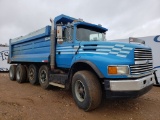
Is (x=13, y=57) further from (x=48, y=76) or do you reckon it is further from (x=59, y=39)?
(x=59, y=39)

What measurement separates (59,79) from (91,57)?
195 centimetres

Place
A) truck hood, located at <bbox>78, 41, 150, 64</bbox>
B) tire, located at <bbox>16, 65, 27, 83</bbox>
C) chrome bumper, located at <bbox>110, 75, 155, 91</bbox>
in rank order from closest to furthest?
→ chrome bumper, located at <bbox>110, 75, 155, 91</bbox>
truck hood, located at <bbox>78, 41, 150, 64</bbox>
tire, located at <bbox>16, 65, 27, 83</bbox>

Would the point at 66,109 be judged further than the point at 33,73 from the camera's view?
No

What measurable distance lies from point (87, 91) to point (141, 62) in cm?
166

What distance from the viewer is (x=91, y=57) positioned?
480cm

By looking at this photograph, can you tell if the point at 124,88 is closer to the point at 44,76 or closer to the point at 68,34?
the point at 68,34

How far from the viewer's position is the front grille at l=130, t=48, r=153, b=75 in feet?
14.7

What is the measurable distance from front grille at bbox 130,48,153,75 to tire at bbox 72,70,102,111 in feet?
3.42

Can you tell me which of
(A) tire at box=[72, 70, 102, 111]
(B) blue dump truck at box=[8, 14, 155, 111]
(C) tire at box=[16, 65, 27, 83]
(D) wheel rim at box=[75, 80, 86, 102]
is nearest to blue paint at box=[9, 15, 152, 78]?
(B) blue dump truck at box=[8, 14, 155, 111]

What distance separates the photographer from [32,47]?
849cm

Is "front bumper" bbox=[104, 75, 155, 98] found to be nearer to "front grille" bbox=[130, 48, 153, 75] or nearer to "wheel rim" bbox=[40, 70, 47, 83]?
"front grille" bbox=[130, 48, 153, 75]

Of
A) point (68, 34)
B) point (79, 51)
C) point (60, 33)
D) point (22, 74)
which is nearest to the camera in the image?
point (79, 51)

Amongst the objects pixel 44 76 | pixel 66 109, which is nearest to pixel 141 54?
pixel 66 109

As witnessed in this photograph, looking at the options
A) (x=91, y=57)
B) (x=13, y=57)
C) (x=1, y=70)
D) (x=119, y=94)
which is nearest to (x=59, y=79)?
(x=91, y=57)
